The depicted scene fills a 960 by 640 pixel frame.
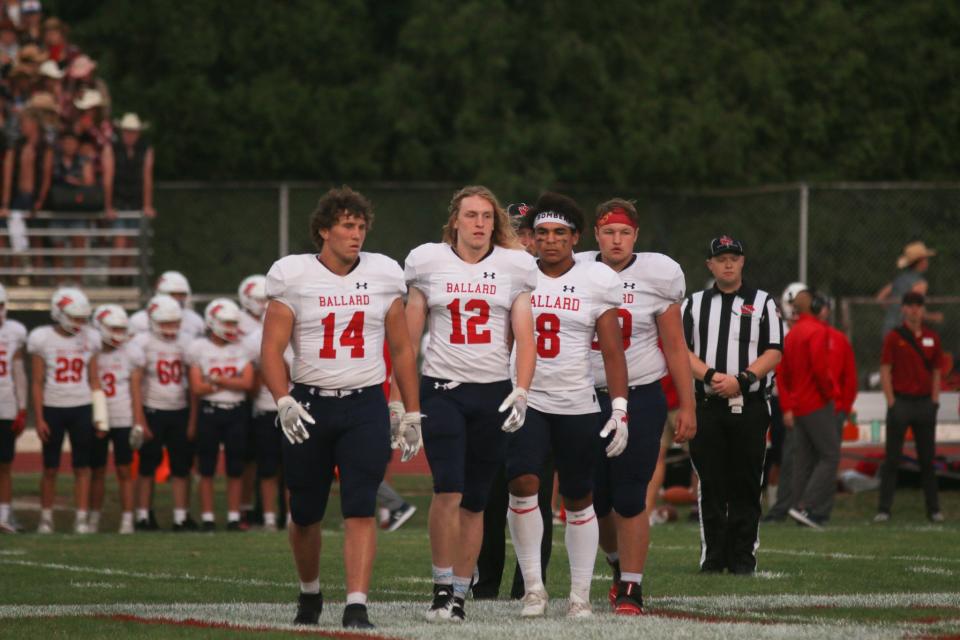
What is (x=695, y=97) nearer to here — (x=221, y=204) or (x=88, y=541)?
(x=221, y=204)

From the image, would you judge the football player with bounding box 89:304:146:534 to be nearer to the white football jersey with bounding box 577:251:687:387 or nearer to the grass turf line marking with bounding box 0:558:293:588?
the grass turf line marking with bounding box 0:558:293:588

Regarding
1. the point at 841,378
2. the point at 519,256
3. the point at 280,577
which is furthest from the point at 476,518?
the point at 841,378

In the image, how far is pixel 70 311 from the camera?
45.8ft

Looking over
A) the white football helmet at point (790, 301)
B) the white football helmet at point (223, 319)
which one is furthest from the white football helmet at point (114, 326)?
the white football helmet at point (790, 301)

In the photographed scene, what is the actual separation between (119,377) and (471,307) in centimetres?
703

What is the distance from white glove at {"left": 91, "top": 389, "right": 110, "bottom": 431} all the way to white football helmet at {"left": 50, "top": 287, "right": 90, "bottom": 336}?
637 mm

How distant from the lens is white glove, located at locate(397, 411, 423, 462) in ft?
23.7

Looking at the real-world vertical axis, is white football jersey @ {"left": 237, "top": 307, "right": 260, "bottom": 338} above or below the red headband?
below

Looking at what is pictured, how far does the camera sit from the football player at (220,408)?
45.4ft

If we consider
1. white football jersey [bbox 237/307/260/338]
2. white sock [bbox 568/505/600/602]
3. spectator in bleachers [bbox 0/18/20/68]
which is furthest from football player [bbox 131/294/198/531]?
spectator in bleachers [bbox 0/18/20/68]

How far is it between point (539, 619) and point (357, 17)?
1877cm

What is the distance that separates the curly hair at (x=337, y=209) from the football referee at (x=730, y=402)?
310 centimetres

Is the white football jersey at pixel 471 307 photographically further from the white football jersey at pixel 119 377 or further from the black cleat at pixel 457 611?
the white football jersey at pixel 119 377

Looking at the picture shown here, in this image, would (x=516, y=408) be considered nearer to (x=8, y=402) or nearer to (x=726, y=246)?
(x=726, y=246)
